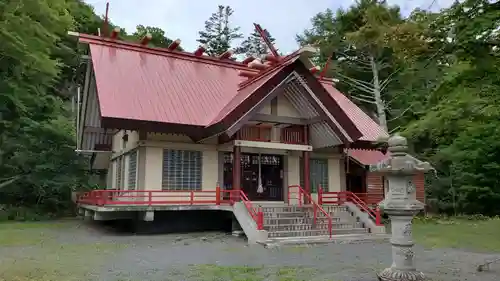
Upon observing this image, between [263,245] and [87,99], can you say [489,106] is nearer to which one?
[263,245]

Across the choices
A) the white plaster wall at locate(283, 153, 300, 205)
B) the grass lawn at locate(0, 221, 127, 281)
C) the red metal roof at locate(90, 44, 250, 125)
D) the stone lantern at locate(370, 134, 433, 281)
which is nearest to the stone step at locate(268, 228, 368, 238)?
the white plaster wall at locate(283, 153, 300, 205)

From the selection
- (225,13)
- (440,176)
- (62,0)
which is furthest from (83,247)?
(225,13)

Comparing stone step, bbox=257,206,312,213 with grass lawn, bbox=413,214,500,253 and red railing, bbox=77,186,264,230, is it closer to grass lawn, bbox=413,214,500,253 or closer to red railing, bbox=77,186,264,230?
red railing, bbox=77,186,264,230

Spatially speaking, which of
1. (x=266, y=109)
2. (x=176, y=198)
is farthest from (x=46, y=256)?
(x=266, y=109)

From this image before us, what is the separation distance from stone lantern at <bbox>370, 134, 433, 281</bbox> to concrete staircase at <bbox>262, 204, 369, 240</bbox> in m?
5.35

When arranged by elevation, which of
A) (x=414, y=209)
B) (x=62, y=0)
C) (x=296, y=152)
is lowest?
(x=414, y=209)

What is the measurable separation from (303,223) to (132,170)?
271 inches

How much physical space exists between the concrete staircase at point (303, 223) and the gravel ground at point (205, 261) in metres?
1.06

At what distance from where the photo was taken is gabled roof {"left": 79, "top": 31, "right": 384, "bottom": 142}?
46.0 ft

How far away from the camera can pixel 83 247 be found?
11.2m

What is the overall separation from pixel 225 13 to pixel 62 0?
1026 inches

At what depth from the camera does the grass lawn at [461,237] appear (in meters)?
11.8

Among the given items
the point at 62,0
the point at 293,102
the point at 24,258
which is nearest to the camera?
the point at 24,258

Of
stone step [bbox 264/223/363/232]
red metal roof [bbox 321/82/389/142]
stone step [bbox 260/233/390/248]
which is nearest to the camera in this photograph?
stone step [bbox 260/233/390/248]
